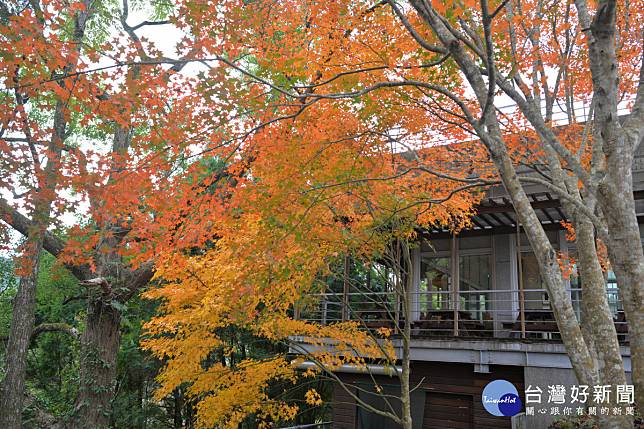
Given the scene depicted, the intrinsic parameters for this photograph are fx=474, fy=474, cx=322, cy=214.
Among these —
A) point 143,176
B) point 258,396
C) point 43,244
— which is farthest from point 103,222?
point 258,396

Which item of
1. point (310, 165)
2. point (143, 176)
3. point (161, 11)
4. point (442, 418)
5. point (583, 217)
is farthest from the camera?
point (161, 11)

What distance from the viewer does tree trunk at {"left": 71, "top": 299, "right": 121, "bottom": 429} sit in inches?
364

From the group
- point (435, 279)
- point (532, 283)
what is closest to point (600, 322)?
point (532, 283)

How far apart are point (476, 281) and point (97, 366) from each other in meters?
9.59

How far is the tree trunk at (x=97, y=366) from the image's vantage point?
364 inches

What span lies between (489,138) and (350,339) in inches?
226

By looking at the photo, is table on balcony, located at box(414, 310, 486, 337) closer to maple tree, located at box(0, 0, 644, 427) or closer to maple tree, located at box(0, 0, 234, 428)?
maple tree, located at box(0, 0, 644, 427)

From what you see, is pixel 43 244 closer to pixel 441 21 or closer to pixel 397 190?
pixel 397 190

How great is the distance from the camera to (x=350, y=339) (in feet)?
31.0

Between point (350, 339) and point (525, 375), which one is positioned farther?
point (350, 339)
